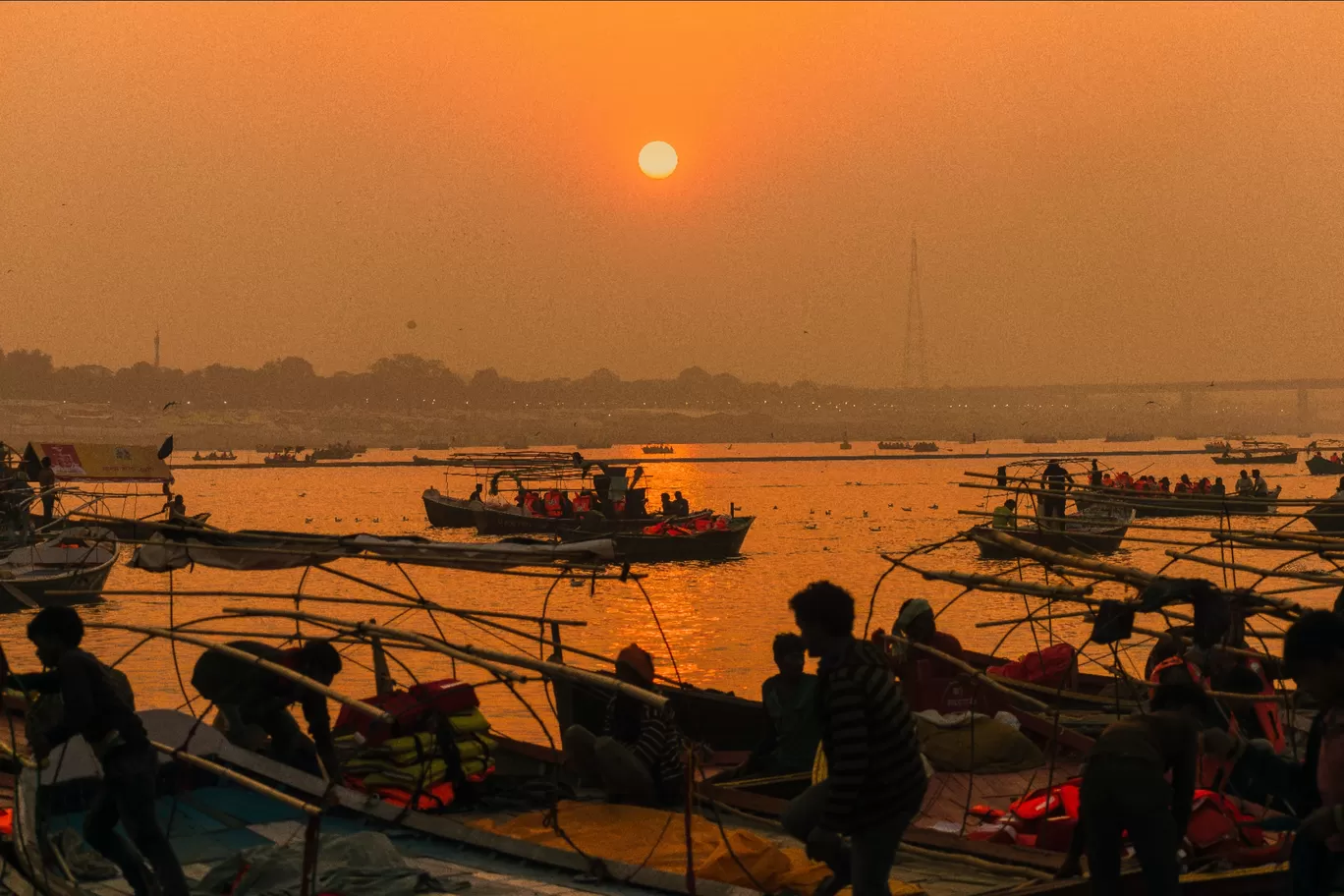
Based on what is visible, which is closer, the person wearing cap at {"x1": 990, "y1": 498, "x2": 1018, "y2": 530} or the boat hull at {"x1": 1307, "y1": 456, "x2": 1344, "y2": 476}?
the person wearing cap at {"x1": 990, "y1": 498, "x2": 1018, "y2": 530}

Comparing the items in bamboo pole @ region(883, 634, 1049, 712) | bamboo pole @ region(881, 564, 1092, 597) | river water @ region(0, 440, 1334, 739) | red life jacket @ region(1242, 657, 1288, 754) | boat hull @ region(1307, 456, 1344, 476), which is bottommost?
river water @ region(0, 440, 1334, 739)

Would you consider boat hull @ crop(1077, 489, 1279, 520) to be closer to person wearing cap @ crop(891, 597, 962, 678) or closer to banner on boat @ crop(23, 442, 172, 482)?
person wearing cap @ crop(891, 597, 962, 678)

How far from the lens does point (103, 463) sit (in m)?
48.2

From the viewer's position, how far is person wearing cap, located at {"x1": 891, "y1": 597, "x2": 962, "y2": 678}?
443 inches

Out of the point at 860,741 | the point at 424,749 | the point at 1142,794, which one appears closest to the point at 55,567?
the point at 424,749

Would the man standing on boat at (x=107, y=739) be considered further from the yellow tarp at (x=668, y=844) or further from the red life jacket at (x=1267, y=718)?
the red life jacket at (x=1267, y=718)

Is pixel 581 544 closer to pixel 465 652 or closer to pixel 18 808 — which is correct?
pixel 465 652

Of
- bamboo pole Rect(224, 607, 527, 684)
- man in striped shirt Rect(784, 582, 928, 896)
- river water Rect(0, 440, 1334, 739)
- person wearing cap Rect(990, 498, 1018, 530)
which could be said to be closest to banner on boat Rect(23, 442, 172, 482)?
river water Rect(0, 440, 1334, 739)

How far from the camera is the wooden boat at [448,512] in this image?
58938 mm

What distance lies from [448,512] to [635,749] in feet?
168

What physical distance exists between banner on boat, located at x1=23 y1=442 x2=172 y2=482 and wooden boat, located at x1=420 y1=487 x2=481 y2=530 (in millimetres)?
11965

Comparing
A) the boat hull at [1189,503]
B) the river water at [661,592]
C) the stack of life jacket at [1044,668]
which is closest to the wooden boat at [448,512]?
the river water at [661,592]

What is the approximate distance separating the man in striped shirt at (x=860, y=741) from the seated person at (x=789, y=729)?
168 inches

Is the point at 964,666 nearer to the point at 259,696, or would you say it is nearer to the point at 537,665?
the point at 537,665
